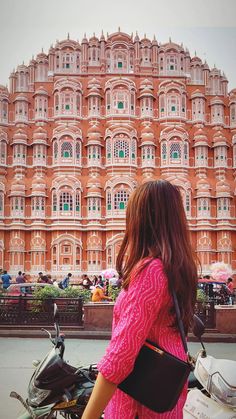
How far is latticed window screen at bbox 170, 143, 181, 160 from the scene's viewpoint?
23266 mm

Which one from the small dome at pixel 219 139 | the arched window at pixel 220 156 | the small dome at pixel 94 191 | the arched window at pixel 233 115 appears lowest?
the small dome at pixel 94 191

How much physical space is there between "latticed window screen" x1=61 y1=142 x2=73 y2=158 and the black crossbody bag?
2223 centimetres

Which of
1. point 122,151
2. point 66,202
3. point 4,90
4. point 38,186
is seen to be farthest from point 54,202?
point 4,90

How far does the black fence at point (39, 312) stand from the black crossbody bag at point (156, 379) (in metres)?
7.25

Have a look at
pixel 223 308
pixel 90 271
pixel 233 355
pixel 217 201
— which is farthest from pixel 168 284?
pixel 217 201

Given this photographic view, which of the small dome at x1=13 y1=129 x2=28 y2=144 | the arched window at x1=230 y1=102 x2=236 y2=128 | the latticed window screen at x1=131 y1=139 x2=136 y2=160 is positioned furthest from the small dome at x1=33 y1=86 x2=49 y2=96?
the arched window at x1=230 y1=102 x2=236 y2=128

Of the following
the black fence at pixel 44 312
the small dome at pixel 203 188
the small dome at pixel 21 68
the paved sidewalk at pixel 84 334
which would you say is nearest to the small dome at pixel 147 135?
the small dome at pixel 203 188

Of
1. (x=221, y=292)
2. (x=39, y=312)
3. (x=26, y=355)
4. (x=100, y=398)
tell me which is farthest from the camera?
(x=221, y=292)

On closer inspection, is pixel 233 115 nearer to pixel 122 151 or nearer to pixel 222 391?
pixel 122 151

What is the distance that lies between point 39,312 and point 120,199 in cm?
1455

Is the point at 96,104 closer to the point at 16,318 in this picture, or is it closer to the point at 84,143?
the point at 84,143

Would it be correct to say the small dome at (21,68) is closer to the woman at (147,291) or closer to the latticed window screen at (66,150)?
the latticed window screen at (66,150)

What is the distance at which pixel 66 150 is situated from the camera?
23.1 metres

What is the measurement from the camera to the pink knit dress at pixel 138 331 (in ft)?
3.78
